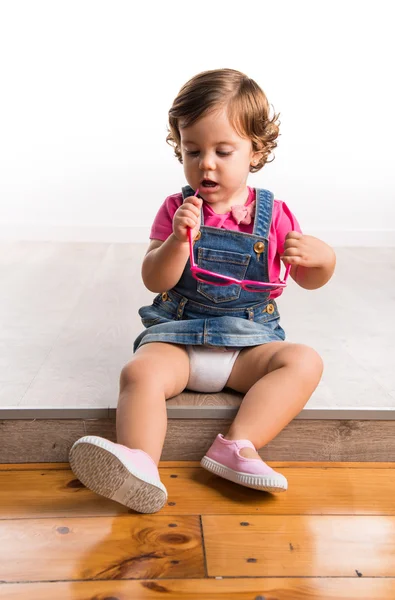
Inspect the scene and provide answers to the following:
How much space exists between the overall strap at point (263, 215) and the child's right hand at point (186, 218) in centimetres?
15

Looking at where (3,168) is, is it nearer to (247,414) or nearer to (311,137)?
(311,137)

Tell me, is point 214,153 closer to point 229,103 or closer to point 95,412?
point 229,103

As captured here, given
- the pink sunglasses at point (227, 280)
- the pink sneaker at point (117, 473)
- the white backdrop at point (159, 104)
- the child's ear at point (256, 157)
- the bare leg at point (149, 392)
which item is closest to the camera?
the pink sneaker at point (117, 473)

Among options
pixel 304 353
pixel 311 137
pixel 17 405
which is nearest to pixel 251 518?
pixel 304 353

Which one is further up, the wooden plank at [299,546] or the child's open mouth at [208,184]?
the child's open mouth at [208,184]

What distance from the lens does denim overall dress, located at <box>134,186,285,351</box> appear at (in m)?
1.40

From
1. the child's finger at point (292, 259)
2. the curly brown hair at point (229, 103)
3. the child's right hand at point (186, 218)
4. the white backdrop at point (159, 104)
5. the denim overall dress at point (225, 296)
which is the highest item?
the curly brown hair at point (229, 103)

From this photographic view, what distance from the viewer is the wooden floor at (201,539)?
1.03 m

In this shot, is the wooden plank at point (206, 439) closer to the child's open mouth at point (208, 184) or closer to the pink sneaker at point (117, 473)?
the pink sneaker at point (117, 473)

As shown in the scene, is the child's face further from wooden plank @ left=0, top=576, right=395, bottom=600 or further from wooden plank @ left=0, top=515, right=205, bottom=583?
wooden plank @ left=0, top=576, right=395, bottom=600

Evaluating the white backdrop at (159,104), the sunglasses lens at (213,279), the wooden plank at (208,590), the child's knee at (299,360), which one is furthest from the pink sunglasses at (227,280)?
the white backdrop at (159,104)

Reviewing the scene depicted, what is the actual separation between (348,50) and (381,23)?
0.57 ft

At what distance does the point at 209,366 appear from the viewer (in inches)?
54.9

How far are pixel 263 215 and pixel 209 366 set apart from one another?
10.6 inches
